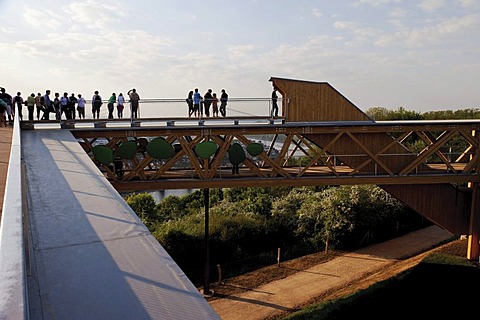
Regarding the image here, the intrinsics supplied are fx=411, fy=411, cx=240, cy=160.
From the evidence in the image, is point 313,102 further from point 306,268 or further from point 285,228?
point 285,228

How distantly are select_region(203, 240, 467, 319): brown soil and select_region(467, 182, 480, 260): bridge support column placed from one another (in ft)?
5.88

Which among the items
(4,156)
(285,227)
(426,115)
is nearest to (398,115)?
(426,115)

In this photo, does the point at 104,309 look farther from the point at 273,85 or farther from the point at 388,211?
the point at 388,211

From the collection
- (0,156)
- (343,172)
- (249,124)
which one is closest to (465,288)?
(343,172)

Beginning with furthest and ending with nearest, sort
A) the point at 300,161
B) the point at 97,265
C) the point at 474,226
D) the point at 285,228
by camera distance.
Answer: the point at 285,228, the point at 474,226, the point at 300,161, the point at 97,265

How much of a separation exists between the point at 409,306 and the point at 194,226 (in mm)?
12344

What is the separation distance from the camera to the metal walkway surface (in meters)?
3.05

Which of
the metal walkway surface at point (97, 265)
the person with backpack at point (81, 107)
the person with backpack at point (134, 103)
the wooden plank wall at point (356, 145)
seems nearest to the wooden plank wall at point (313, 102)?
the wooden plank wall at point (356, 145)

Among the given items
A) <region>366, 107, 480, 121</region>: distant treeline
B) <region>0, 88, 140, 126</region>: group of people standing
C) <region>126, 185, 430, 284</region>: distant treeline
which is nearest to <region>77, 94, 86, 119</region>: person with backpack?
<region>0, 88, 140, 126</region>: group of people standing

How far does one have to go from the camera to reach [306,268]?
21.4 meters

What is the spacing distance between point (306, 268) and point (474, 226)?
26.5ft

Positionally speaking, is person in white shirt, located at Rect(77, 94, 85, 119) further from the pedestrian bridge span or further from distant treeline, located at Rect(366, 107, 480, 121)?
distant treeline, located at Rect(366, 107, 480, 121)

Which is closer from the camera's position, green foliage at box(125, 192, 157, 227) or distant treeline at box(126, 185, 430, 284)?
distant treeline at box(126, 185, 430, 284)

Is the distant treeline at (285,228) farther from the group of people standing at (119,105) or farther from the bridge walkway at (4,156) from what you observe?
the bridge walkway at (4,156)
